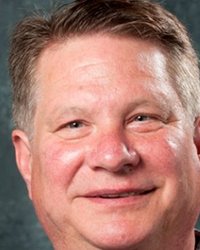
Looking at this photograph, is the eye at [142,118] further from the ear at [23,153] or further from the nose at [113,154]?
the ear at [23,153]

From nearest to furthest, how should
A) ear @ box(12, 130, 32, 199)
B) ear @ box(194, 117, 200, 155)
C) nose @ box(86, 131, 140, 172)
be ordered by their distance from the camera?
nose @ box(86, 131, 140, 172) → ear @ box(194, 117, 200, 155) → ear @ box(12, 130, 32, 199)

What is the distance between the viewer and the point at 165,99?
297cm

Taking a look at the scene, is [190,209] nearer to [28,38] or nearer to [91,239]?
[91,239]

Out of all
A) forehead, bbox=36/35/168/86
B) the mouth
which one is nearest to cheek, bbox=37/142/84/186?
the mouth

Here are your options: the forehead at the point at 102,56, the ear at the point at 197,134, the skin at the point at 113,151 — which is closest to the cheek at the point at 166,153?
the skin at the point at 113,151

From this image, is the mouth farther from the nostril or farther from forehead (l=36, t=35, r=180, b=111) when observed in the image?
forehead (l=36, t=35, r=180, b=111)

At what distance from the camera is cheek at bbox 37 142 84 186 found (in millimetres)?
2896

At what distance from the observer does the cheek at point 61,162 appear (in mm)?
2896

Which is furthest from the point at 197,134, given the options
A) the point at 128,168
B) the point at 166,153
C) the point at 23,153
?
the point at 23,153

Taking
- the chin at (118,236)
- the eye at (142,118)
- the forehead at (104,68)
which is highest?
the forehead at (104,68)

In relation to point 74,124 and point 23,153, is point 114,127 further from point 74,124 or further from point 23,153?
point 23,153

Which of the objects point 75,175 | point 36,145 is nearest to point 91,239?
point 75,175

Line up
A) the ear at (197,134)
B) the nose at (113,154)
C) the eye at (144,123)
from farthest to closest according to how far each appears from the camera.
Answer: the ear at (197,134) → the eye at (144,123) → the nose at (113,154)

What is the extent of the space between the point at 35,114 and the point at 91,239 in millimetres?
505
